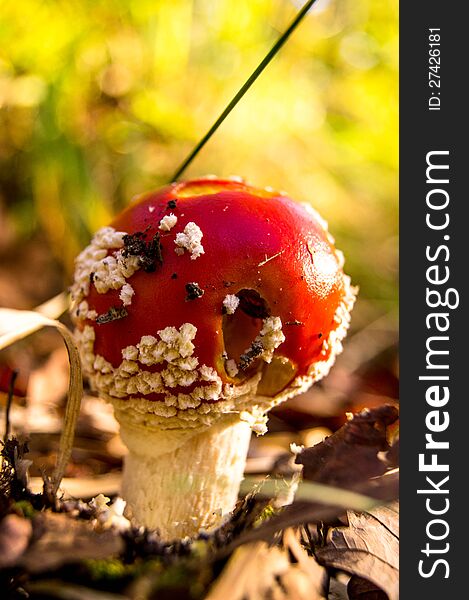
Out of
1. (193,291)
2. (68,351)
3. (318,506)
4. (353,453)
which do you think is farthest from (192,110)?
(318,506)

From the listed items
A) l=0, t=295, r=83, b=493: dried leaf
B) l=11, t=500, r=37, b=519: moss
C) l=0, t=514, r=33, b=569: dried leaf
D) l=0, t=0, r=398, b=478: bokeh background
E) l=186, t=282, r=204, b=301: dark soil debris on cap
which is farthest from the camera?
l=0, t=0, r=398, b=478: bokeh background

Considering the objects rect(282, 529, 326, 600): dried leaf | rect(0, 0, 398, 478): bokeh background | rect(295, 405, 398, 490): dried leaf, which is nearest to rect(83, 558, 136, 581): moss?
rect(282, 529, 326, 600): dried leaf

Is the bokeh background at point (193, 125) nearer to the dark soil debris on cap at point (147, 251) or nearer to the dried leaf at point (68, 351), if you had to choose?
the dried leaf at point (68, 351)

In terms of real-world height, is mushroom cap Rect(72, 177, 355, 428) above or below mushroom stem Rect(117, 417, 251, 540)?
above

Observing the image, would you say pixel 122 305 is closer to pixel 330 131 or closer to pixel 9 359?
pixel 9 359

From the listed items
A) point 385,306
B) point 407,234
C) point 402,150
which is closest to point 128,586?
point 407,234

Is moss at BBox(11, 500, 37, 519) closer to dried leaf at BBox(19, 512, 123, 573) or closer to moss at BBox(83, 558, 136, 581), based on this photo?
dried leaf at BBox(19, 512, 123, 573)
